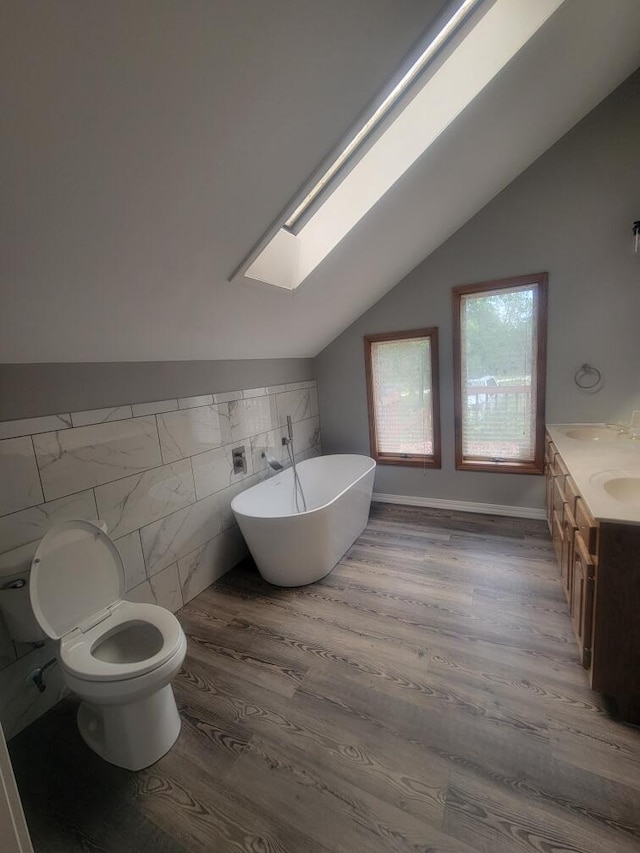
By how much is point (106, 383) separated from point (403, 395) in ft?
8.27

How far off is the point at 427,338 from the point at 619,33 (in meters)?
1.96

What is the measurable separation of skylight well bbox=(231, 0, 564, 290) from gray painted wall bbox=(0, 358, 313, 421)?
2.49 ft

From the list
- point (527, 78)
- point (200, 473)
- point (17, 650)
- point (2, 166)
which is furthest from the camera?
point (200, 473)

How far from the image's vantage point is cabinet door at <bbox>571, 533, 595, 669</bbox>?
1444 millimetres

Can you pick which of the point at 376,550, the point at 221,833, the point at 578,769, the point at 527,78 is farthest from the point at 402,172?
the point at 221,833

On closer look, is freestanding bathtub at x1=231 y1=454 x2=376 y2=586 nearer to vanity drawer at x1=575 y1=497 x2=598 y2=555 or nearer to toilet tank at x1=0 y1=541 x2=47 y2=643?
toilet tank at x1=0 y1=541 x2=47 y2=643

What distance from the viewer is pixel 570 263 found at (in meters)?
2.64

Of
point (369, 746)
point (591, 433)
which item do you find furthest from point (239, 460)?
point (591, 433)

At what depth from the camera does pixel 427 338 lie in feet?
10.6

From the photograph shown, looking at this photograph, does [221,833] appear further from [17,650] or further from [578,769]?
[578,769]

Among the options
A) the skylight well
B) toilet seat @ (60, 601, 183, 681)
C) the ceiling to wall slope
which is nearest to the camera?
the ceiling to wall slope

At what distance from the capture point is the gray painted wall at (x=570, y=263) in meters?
2.45

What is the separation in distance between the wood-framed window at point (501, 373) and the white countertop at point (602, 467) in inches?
17.4

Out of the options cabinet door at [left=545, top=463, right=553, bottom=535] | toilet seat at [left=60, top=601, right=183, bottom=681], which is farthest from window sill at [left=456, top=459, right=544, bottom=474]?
toilet seat at [left=60, top=601, right=183, bottom=681]
